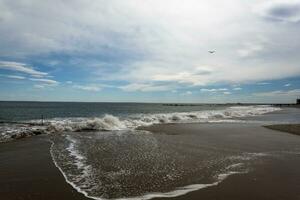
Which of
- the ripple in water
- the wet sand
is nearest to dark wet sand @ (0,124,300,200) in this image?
the wet sand

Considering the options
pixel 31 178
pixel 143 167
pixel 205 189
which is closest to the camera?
pixel 205 189

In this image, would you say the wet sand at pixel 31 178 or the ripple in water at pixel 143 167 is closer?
the wet sand at pixel 31 178

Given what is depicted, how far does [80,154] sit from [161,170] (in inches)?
170

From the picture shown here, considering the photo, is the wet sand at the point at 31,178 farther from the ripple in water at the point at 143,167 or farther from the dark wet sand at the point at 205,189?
the ripple in water at the point at 143,167

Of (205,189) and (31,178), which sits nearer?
(205,189)

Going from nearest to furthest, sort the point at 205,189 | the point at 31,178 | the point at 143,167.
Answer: the point at 205,189 → the point at 31,178 → the point at 143,167

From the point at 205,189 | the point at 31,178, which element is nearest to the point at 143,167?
the point at 205,189

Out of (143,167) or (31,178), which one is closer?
(31,178)

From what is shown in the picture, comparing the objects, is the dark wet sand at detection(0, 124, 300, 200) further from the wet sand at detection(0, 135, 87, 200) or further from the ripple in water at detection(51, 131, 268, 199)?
the ripple in water at detection(51, 131, 268, 199)

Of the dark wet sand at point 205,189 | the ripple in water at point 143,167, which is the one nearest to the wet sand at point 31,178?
the dark wet sand at point 205,189

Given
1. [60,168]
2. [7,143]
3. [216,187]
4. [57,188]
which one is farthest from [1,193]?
[7,143]

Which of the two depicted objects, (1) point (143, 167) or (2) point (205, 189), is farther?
(1) point (143, 167)

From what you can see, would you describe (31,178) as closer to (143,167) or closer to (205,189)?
(143,167)

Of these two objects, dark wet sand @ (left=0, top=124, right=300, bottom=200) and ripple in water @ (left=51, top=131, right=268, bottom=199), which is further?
ripple in water @ (left=51, top=131, right=268, bottom=199)
